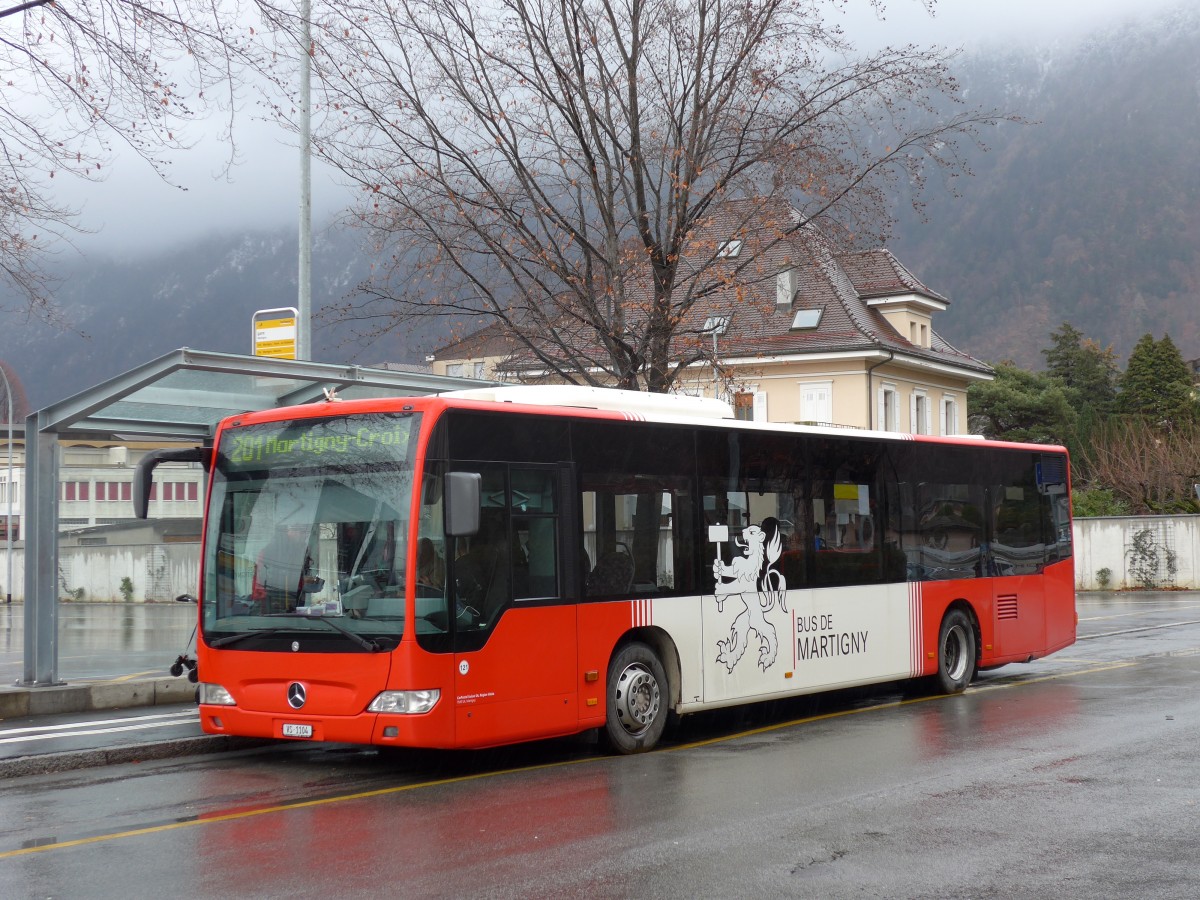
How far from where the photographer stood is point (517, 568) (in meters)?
11.2

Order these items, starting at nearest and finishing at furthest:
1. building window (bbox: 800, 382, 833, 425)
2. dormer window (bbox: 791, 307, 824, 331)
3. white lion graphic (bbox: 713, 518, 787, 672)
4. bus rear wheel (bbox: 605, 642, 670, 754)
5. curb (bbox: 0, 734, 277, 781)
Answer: curb (bbox: 0, 734, 277, 781), bus rear wheel (bbox: 605, 642, 670, 754), white lion graphic (bbox: 713, 518, 787, 672), building window (bbox: 800, 382, 833, 425), dormer window (bbox: 791, 307, 824, 331)

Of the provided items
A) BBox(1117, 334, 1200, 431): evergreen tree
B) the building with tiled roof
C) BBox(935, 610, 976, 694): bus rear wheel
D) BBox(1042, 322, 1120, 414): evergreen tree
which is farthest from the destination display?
BBox(1042, 322, 1120, 414): evergreen tree

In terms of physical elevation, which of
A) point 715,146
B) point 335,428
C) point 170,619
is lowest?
point 170,619

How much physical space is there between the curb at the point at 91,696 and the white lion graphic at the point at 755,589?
6087 millimetres

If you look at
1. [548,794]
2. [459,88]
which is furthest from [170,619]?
[548,794]

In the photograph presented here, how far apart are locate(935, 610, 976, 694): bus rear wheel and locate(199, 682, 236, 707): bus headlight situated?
333 inches

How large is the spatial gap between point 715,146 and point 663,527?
979 cm

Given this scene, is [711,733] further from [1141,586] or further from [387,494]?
[1141,586]

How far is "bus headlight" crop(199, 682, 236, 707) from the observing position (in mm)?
11417

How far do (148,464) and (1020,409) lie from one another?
262 feet

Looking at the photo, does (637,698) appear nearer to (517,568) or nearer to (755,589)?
(517,568)

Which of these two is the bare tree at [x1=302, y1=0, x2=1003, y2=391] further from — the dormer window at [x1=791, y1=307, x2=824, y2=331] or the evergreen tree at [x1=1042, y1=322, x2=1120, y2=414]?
the evergreen tree at [x1=1042, y1=322, x2=1120, y2=414]

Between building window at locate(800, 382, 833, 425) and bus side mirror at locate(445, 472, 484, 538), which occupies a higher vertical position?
building window at locate(800, 382, 833, 425)

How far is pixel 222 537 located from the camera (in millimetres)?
11672
